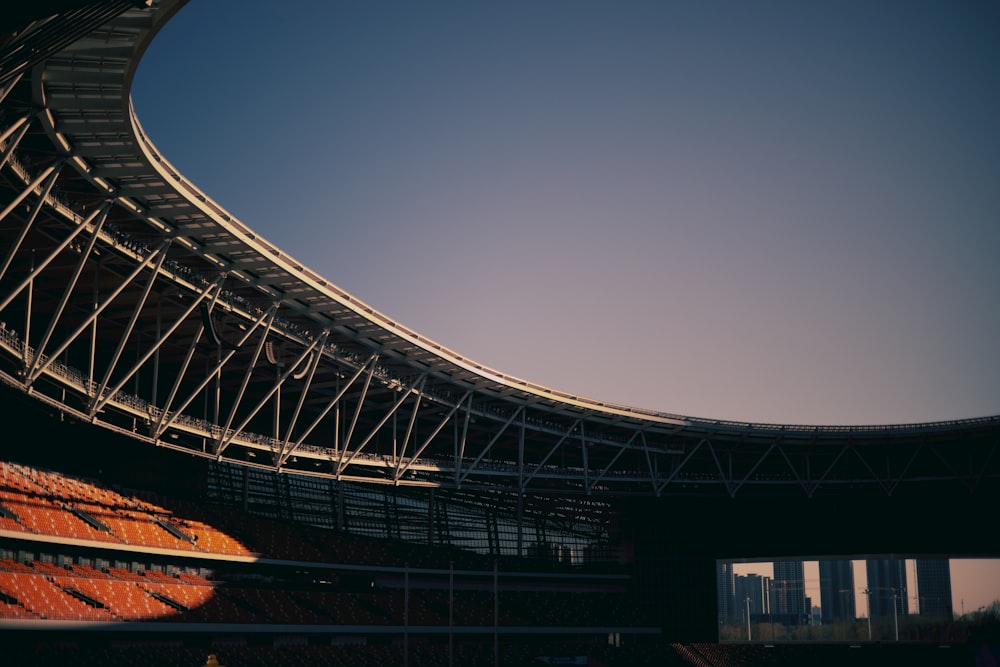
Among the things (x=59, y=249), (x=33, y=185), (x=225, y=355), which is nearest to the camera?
(x=33, y=185)

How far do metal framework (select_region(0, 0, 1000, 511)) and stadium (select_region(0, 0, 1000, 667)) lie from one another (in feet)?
0.58

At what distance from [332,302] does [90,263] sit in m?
11.8

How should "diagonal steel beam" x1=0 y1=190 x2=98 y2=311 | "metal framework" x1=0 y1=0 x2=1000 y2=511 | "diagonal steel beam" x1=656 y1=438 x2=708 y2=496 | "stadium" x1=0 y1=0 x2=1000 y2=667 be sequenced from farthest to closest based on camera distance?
1. "diagonal steel beam" x1=656 y1=438 x2=708 y2=496
2. "stadium" x1=0 y1=0 x2=1000 y2=667
3. "diagonal steel beam" x1=0 y1=190 x2=98 y2=311
4. "metal framework" x1=0 y1=0 x2=1000 y2=511

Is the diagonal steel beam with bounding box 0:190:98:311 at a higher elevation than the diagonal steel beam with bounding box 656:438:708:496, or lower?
higher

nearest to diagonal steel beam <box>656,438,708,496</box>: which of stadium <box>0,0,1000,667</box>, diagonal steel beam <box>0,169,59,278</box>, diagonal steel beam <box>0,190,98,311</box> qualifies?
stadium <box>0,0,1000,667</box>

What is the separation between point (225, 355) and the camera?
49.4m

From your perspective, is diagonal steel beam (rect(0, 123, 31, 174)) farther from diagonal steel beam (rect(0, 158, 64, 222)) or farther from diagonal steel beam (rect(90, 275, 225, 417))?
diagonal steel beam (rect(90, 275, 225, 417))

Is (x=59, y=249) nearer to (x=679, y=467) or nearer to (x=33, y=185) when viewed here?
(x=33, y=185)

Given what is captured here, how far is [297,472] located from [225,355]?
11600 mm

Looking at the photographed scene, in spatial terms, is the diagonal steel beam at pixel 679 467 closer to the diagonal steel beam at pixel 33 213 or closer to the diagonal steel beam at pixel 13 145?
the diagonal steel beam at pixel 33 213

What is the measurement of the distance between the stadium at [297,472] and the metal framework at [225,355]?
0.58 ft

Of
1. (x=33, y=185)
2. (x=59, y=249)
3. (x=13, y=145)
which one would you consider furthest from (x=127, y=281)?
(x=13, y=145)

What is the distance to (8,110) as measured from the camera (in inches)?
1225

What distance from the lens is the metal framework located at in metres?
33.1
